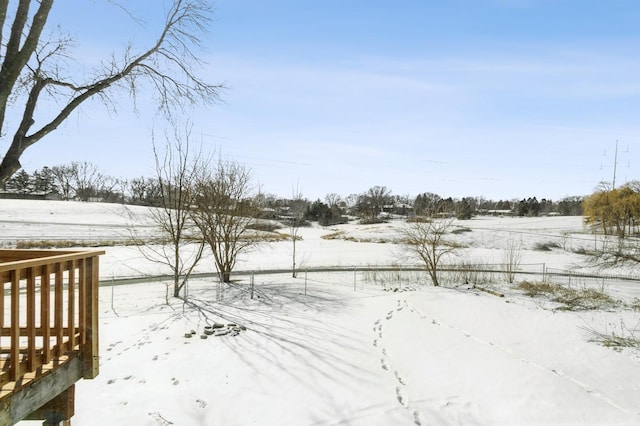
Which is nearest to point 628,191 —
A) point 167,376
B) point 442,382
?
point 442,382

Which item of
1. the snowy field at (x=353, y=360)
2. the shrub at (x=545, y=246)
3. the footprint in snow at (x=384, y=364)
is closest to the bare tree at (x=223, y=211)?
the snowy field at (x=353, y=360)

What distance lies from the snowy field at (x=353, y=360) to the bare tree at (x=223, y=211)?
73.3 inches

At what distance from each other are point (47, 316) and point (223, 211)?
13057mm

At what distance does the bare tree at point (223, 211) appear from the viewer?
1591 cm

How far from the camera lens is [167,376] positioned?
6961 mm

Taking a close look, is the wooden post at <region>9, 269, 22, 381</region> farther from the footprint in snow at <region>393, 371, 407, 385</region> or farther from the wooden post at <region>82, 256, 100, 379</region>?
the footprint in snow at <region>393, 371, 407, 385</region>

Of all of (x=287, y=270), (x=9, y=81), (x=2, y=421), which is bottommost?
(x=287, y=270)

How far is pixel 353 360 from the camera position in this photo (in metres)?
8.26

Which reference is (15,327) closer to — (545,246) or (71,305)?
(71,305)

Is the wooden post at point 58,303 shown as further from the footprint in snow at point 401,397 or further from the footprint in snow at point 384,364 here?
the footprint in snow at point 384,364

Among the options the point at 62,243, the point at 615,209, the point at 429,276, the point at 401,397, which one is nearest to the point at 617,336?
the point at 401,397

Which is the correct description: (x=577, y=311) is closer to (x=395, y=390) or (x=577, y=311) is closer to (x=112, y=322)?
(x=395, y=390)

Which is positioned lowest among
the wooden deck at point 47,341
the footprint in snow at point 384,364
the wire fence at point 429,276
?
the wire fence at point 429,276

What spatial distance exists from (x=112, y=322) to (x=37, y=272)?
7.78 meters
